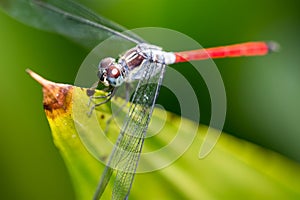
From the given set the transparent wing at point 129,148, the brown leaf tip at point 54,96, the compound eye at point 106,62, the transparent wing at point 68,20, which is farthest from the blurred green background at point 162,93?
the brown leaf tip at point 54,96

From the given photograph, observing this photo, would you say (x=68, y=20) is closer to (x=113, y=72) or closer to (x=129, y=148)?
(x=113, y=72)

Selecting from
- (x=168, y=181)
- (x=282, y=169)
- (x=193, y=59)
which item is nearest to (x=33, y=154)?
(x=168, y=181)

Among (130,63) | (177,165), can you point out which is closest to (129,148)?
(177,165)

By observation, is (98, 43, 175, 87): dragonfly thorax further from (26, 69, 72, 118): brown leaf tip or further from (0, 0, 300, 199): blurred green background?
(26, 69, 72, 118): brown leaf tip

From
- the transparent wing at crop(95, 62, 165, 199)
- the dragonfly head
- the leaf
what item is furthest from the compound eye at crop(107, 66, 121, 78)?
the leaf

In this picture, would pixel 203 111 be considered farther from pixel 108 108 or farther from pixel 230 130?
pixel 108 108

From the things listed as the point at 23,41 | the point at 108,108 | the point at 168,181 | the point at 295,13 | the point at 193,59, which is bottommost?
the point at 168,181

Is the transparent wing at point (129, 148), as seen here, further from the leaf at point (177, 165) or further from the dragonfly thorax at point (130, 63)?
the dragonfly thorax at point (130, 63)
